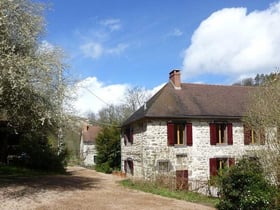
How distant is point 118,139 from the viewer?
1312 inches

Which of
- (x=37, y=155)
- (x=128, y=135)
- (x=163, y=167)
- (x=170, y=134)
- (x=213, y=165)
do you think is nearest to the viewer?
(x=163, y=167)

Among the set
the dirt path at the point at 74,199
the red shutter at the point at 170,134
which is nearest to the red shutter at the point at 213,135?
the red shutter at the point at 170,134

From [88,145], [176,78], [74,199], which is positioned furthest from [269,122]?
[88,145]

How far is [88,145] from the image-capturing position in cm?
5241

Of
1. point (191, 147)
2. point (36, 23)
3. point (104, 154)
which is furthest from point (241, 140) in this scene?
point (36, 23)

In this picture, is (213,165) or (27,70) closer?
(27,70)

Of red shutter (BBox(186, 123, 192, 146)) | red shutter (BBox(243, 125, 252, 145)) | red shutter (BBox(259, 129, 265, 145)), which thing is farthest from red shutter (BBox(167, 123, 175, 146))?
red shutter (BBox(259, 129, 265, 145))

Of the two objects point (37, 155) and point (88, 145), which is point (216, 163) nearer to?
point (37, 155)

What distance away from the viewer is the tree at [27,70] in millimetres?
13383

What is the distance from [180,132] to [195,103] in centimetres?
265

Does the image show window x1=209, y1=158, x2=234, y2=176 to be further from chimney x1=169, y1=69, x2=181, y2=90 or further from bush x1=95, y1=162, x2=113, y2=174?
bush x1=95, y1=162, x2=113, y2=174

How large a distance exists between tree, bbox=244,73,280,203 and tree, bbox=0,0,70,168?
807 cm

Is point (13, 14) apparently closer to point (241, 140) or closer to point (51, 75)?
point (51, 75)

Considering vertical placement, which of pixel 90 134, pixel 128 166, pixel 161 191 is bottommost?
pixel 161 191
